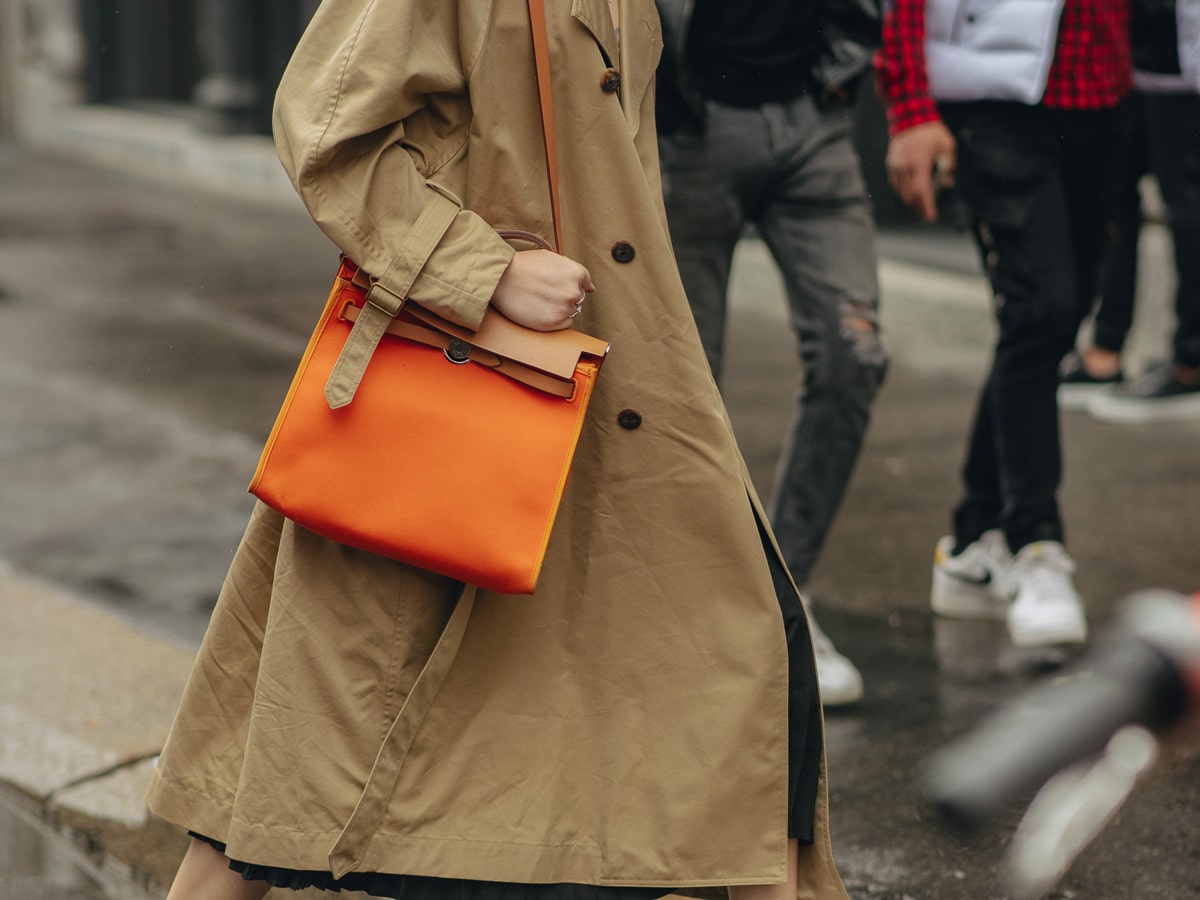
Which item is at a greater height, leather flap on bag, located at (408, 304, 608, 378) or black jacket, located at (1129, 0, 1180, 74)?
leather flap on bag, located at (408, 304, 608, 378)

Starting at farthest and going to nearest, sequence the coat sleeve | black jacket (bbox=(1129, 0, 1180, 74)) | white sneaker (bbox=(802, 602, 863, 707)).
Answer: black jacket (bbox=(1129, 0, 1180, 74)), white sneaker (bbox=(802, 602, 863, 707)), the coat sleeve

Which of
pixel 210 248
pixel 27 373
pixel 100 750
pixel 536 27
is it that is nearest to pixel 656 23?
pixel 536 27

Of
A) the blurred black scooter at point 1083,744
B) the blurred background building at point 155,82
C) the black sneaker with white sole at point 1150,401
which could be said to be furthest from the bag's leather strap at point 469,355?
the blurred background building at point 155,82

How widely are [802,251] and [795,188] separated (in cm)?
13

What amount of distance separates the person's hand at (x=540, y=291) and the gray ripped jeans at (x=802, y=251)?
126cm

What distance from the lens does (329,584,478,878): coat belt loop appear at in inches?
86.7

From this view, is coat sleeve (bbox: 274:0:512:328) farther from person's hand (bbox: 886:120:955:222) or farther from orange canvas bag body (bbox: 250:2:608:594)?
person's hand (bbox: 886:120:955:222)

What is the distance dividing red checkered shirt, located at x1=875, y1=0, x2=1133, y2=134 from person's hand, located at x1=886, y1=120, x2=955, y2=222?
0.03 m

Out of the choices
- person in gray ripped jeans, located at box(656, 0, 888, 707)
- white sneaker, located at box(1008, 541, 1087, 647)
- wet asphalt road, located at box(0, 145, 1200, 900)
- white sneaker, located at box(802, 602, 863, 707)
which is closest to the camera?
wet asphalt road, located at box(0, 145, 1200, 900)

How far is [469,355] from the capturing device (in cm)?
216

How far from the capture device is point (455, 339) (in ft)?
7.07

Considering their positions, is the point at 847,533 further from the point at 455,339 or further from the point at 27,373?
the point at 27,373

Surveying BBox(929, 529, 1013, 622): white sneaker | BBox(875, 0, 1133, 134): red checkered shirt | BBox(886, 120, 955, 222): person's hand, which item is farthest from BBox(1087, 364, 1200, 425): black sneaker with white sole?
BBox(886, 120, 955, 222): person's hand

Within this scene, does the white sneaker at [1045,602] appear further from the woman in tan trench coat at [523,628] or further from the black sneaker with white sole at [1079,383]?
the black sneaker with white sole at [1079,383]
